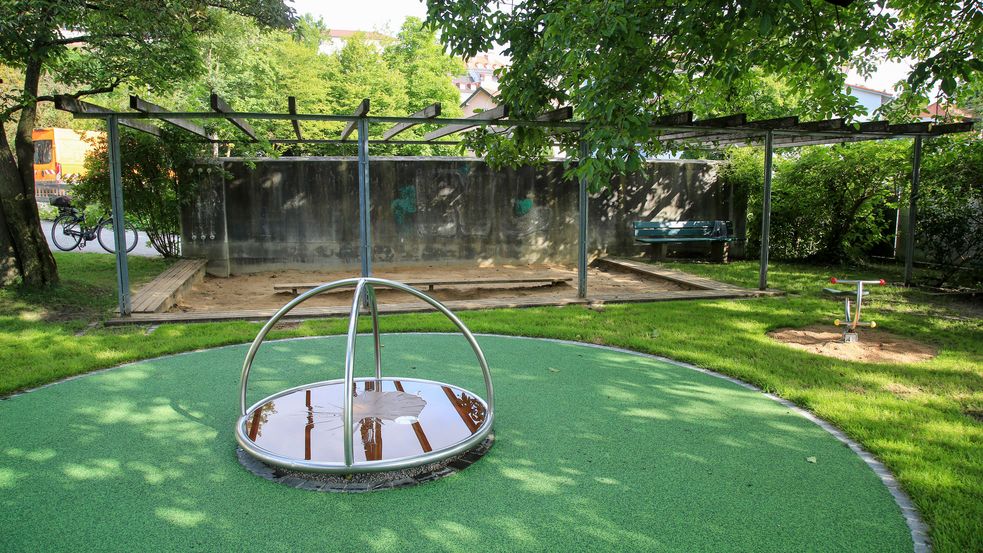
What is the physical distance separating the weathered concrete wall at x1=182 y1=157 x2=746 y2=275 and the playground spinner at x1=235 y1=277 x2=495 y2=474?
24.7ft

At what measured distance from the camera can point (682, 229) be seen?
1303 cm

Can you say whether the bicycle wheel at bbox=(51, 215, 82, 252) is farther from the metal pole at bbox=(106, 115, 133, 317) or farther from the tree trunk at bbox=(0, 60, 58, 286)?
the metal pole at bbox=(106, 115, 133, 317)

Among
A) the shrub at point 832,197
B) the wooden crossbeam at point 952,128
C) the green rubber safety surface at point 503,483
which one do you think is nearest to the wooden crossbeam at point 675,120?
the green rubber safety surface at point 503,483

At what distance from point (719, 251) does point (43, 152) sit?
2899cm

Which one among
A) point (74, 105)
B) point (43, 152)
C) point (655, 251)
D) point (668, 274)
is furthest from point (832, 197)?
point (43, 152)

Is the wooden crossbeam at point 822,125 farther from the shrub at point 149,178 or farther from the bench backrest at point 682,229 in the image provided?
the shrub at point 149,178

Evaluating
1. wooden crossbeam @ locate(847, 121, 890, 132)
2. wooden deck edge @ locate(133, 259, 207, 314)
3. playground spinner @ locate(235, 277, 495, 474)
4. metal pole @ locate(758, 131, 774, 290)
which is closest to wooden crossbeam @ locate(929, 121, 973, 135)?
wooden crossbeam @ locate(847, 121, 890, 132)

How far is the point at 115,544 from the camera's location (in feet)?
8.58

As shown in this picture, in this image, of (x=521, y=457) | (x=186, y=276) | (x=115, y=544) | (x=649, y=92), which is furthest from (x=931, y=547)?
(x=186, y=276)

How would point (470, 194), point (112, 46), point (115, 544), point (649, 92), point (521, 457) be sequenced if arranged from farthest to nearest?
point (470, 194) → point (112, 46) → point (649, 92) → point (521, 457) → point (115, 544)

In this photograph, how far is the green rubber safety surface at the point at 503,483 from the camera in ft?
8.84

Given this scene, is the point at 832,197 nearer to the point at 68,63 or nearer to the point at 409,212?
the point at 409,212

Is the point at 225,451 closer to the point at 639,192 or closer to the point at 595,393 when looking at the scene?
the point at 595,393

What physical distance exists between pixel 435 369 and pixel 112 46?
20.1 ft
